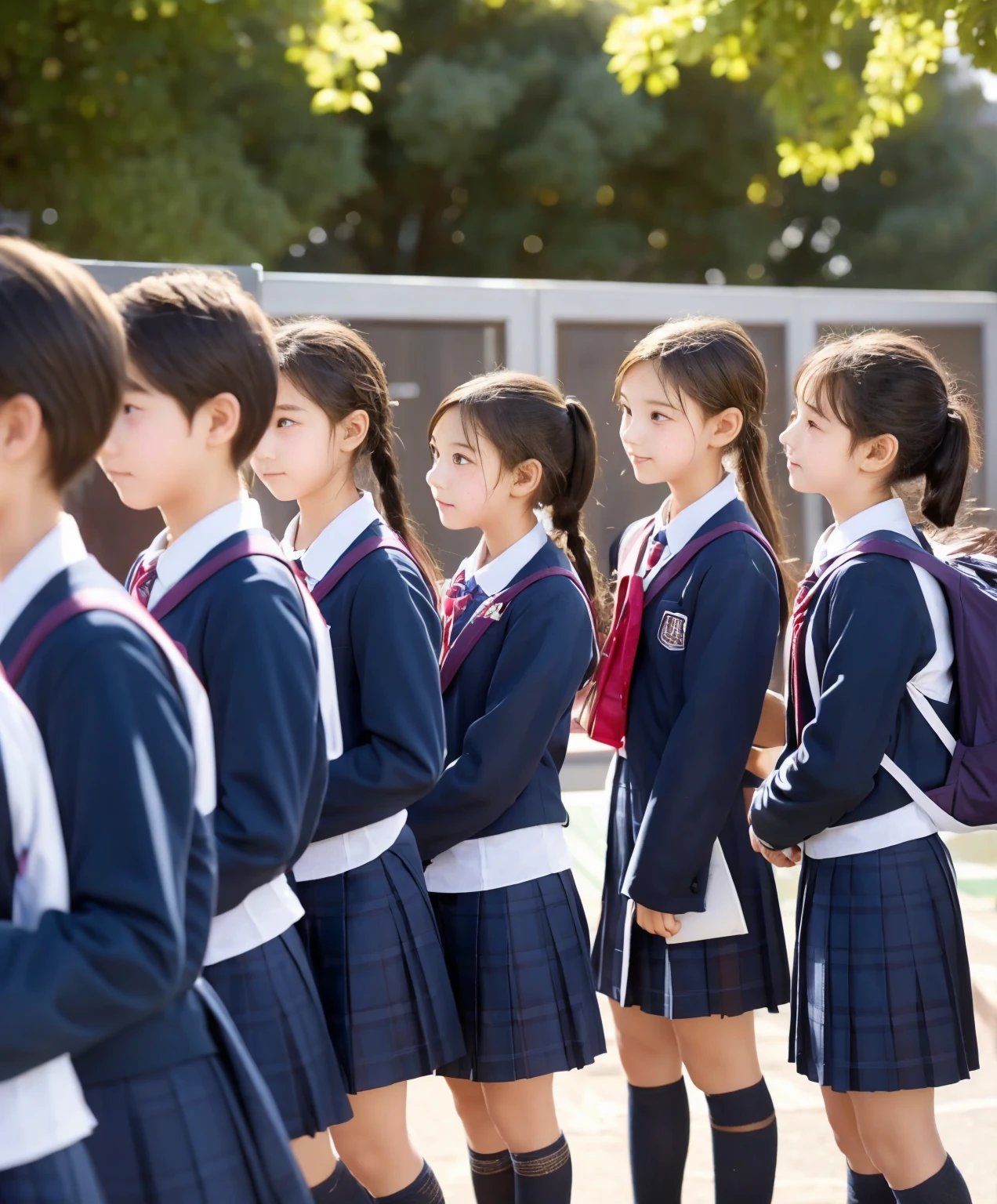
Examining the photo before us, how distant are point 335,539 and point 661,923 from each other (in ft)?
2.68

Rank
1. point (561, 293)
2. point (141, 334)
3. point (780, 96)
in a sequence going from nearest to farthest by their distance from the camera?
point (141, 334) → point (780, 96) → point (561, 293)

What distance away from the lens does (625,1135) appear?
3.25 m

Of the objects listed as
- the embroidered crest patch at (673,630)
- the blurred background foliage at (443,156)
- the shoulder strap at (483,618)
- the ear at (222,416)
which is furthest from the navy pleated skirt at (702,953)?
the blurred background foliage at (443,156)

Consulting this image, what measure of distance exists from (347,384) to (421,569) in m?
0.32

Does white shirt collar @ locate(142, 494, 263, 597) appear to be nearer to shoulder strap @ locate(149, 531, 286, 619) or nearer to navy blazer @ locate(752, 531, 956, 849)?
shoulder strap @ locate(149, 531, 286, 619)

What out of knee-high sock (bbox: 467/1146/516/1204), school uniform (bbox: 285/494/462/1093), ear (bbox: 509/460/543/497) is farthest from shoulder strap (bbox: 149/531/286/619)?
knee-high sock (bbox: 467/1146/516/1204)

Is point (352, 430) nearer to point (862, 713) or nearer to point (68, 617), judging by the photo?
point (862, 713)

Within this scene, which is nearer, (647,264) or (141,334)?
(141,334)

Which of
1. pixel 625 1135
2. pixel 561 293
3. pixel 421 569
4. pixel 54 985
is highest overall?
pixel 561 293

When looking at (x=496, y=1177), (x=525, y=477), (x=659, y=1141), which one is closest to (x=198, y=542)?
(x=525, y=477)

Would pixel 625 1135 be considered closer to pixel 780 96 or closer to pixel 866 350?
pixel 866 350

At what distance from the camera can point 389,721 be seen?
1.99m

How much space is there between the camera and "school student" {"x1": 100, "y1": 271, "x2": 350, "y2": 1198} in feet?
4.95

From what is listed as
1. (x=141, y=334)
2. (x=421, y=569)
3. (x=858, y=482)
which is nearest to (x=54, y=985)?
(x=141, y=334)
